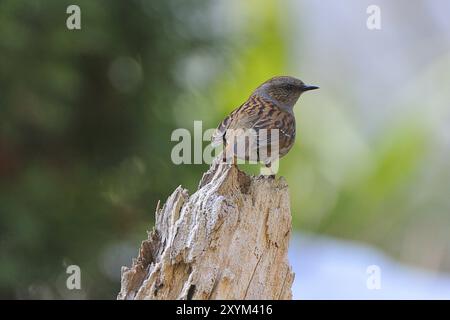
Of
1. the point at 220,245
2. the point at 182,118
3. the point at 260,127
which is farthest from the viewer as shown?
the point at 182,118

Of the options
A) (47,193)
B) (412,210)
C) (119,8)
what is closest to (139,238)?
(47,193)

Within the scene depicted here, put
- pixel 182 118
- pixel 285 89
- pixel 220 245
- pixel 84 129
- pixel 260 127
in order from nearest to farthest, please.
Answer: pixel 220 245 → pixel 260 127 → pixel 285 89 → pixel 84 129 → pixel 182 118

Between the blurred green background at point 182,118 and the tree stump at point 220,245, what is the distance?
10.0ft

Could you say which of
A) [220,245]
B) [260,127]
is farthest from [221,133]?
[220,245]

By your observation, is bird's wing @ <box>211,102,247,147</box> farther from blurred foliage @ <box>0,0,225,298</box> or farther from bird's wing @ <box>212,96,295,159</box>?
blurred foliage @ <box>0,0,225,298</box>

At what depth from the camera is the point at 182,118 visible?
7.43 metres

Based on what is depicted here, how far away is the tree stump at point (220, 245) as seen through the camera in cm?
377

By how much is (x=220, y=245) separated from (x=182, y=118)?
3641 mm

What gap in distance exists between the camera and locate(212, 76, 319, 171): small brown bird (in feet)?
16.3

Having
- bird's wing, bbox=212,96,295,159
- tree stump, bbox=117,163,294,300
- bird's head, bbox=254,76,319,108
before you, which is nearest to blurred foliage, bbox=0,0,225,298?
bird's head, bbox=254,76,319,108

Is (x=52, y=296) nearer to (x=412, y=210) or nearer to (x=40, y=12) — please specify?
(x=40, y=12)

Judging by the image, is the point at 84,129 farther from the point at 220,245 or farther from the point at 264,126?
the point at 220,245
